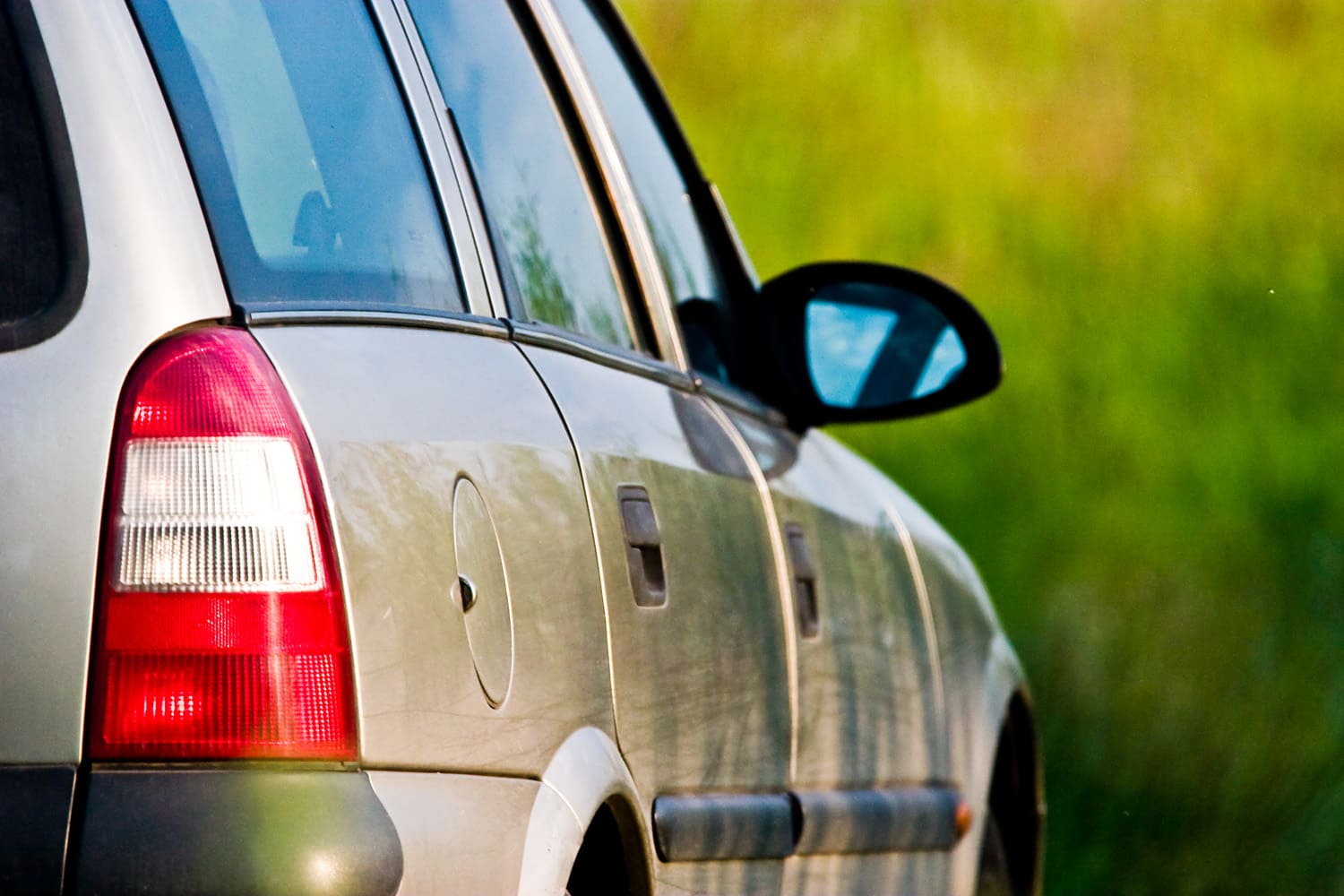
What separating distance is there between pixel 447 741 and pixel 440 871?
0.13 metres

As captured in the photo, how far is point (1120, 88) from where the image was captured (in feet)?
55.7

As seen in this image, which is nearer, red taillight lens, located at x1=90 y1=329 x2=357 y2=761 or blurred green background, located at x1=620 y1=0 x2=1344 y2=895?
red taillight lens, located at x1=90 y1=329 x2=357 y2=761

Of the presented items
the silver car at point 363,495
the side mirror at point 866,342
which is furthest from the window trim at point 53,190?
the side mirror at point 866,342

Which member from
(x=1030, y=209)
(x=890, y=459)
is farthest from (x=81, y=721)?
(x=1030, y=209)

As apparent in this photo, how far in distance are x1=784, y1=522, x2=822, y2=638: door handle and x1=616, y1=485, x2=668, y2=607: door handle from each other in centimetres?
70

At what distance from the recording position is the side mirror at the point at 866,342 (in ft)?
13.8

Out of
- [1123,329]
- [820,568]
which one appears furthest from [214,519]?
[1123,329]

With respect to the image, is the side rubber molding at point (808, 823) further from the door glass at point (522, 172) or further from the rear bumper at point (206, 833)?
the rear bumper at point (206, 833)

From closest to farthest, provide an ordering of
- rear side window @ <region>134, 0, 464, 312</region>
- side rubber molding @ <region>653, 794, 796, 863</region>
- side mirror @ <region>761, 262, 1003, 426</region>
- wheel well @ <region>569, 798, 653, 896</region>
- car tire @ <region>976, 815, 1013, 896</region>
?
rear side window @ <region>134, 0, 464, 312</region> → wheel well @ <region>569, 798, 653, 896</region> → side rubber molding @ <region>653, 794, 796, 863</region> → side mirror @ <region>761, 262, 1003, 426</region> → car tire @ <region>976, 815, 1013, 896</region>

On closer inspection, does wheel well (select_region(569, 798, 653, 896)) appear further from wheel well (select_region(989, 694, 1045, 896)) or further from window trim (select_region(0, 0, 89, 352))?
wheel well (select_region(989, 694, 1045, 896))

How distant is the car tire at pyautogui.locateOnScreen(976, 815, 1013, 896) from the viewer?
489 cm

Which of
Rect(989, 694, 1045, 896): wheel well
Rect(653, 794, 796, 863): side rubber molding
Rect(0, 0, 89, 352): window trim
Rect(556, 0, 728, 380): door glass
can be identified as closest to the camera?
Rect(0, 0, 89, 352): window trim

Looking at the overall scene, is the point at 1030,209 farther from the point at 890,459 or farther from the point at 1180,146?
the point at 890,459

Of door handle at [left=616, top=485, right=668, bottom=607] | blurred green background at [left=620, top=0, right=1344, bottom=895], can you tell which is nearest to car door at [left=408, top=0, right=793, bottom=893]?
door handle at [left=616, top=485, right=668, bottom=607]
